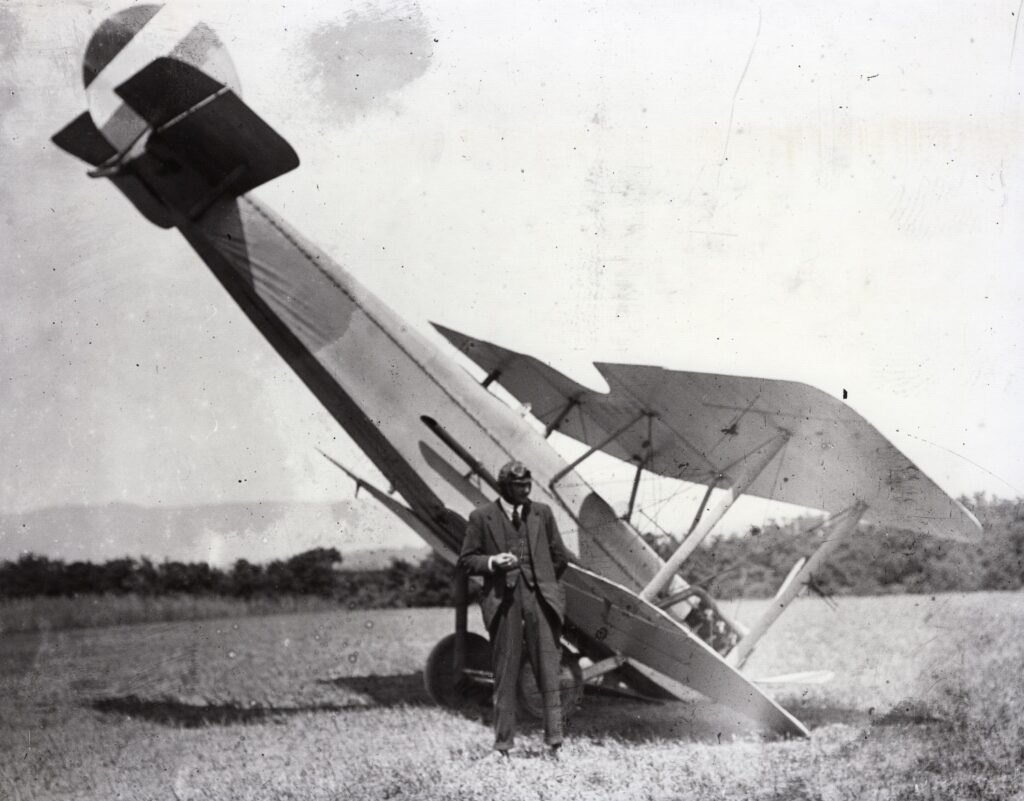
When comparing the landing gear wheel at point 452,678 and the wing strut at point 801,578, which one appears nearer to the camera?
the wing strut at point 801,578

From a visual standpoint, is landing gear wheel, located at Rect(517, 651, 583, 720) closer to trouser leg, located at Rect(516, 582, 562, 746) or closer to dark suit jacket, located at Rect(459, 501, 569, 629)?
trouser leg, located at Rect(516, 582, 562, 746)

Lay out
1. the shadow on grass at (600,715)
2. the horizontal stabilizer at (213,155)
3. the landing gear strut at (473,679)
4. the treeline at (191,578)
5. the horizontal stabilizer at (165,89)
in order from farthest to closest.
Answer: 1. the treeline at (191,578)
2. the landing gear strut at (473,679)
3. the shadow on grass at (600,715)
4. the horizontal stabilizer at (213,155)
5. the horizontal stabilizer at (165,89)

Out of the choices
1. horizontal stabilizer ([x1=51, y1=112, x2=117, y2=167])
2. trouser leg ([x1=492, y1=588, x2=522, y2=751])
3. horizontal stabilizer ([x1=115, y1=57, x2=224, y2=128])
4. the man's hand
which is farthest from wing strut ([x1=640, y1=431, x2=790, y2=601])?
horizontal stabilizer ([x1=51, y1=112, x2=117, y2=167])

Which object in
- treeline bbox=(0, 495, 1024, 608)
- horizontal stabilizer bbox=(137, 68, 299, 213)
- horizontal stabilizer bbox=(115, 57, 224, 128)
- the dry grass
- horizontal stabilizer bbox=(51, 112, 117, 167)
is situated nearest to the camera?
horizontal stabilizer bbox=(115, 57, 224, 128)

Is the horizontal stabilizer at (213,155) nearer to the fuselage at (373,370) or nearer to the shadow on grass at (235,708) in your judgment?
the fuselage at (373,370)

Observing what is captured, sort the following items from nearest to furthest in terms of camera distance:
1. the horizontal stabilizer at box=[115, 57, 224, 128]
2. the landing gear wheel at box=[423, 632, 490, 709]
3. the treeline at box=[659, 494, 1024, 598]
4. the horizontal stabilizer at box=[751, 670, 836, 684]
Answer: the horizontal stabilizer at box=[115, 57, 224, 128]
the landing gear wheel at box=[423, 632, 490, 709]
the horizontal stabilizer at box=[751, 670, 836, 684]
the treeline at box=[659, 494, 1024, 598]

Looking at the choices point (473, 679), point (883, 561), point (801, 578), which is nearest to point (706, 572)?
point (883, 561)

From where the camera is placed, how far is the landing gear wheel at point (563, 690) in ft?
18.4

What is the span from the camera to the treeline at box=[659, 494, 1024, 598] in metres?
9.92

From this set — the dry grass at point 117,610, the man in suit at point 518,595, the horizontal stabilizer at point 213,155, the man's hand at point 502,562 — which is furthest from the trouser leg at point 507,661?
the dry grass at point 117,610

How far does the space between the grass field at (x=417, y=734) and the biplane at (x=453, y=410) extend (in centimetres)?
42

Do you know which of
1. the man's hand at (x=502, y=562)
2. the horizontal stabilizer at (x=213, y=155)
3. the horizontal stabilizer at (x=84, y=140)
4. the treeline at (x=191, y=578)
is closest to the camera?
the man's hand at (x=502, y=562)

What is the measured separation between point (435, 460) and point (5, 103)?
343 cm

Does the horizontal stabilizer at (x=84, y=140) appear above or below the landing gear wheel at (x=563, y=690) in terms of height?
above
